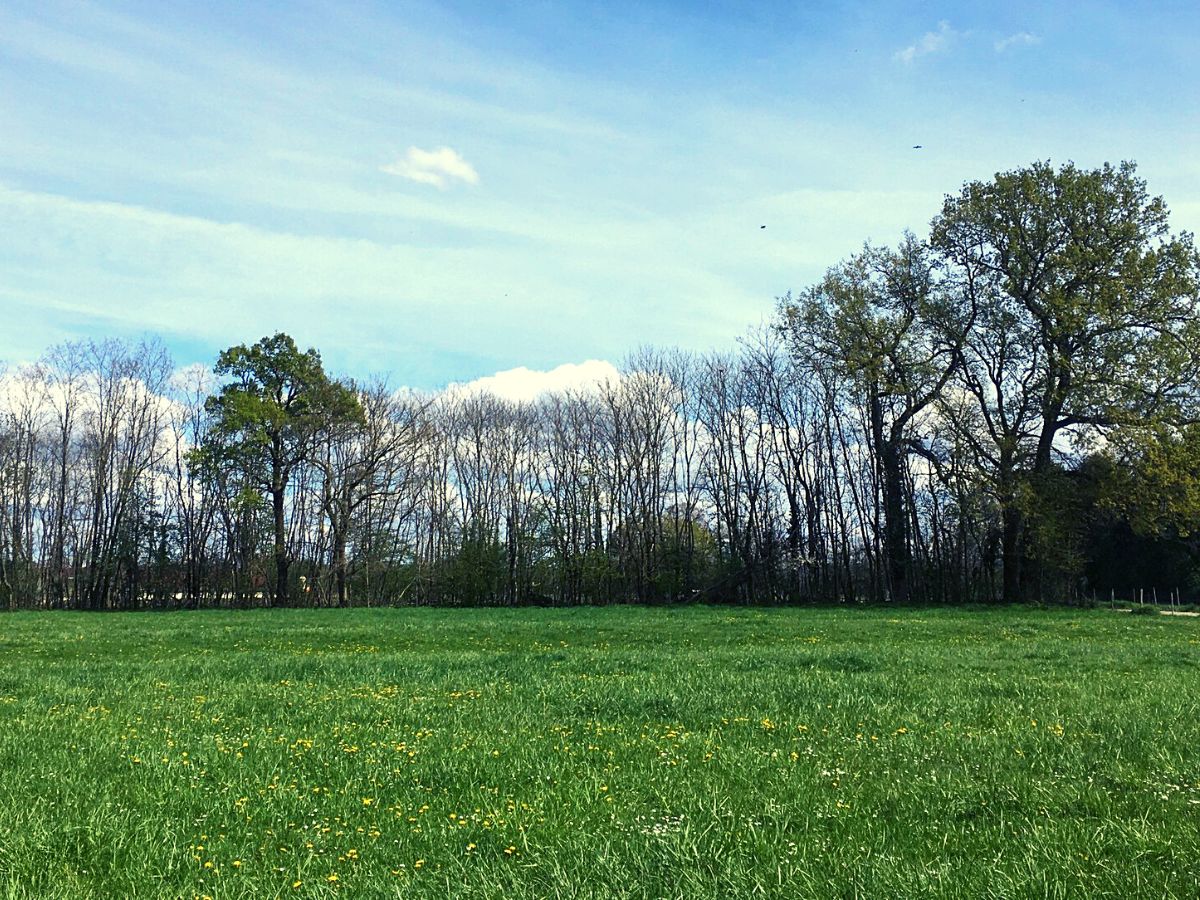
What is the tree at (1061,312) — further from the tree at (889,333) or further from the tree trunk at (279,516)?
the tree trunk at (279,516)

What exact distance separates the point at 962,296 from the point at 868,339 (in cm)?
464

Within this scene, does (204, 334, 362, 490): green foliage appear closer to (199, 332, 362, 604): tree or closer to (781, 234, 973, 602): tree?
(199, 332, 362, 604): tree

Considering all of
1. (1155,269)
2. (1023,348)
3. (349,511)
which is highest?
(1155,269)

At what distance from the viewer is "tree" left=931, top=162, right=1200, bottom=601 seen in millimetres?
31688

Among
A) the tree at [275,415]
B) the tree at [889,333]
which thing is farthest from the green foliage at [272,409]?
the tree at [889,333]

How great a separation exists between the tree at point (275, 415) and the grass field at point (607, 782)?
35.6 metres

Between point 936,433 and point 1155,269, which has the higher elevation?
point 1155,269

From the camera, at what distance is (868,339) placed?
37.6 metres

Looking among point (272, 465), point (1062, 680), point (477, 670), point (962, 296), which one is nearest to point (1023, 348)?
point (962, 296)

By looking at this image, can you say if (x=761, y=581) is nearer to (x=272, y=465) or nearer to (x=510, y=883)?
(x=272, y=465)

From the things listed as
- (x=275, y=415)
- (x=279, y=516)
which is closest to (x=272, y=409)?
(x=275, y=415)

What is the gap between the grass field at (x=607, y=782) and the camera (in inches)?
167

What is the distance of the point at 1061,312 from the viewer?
32531 millimetres

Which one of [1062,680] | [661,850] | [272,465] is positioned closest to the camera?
[661,850]
